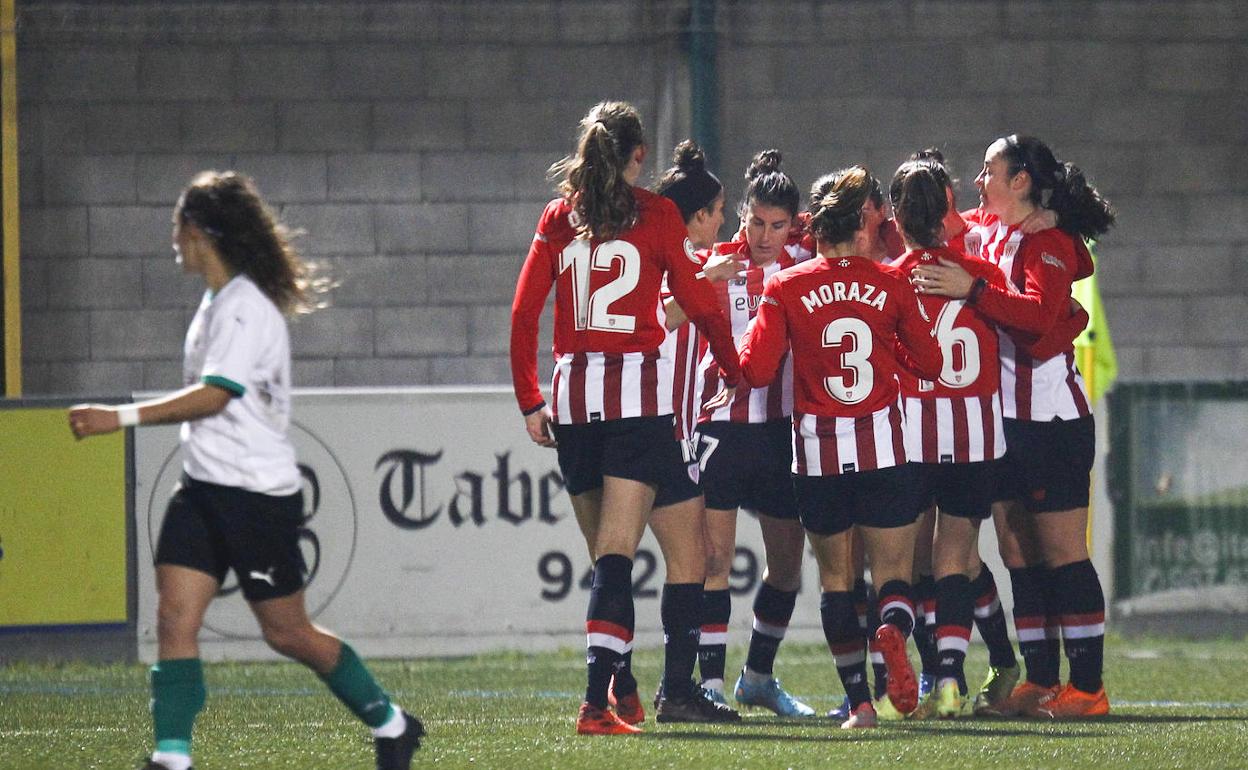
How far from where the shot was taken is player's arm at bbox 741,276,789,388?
5402 mm

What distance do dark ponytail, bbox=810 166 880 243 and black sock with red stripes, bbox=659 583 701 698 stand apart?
1133mm

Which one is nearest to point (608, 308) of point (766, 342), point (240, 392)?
point (766, 342)

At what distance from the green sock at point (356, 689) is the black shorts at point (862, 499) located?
173 centimetres

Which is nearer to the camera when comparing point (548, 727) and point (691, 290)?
point (691, 290)

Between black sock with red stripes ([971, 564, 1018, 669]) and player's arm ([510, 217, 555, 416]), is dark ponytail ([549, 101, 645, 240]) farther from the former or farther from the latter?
black sock with red stripes ([971, 564, 1018, 669])

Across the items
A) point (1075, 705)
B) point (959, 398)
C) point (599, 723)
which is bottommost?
point (1075, 705)

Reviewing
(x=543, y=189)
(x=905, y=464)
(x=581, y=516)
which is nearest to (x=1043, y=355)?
(x=905, y=464)

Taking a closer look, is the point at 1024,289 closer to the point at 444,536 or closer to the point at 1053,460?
the point at 1053,460

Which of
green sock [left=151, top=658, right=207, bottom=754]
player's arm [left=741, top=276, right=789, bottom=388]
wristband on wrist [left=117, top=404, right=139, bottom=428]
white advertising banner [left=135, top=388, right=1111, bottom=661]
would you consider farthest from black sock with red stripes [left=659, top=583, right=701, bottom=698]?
white advertising banner [left=135, top=388, right=1111, bottom=661]

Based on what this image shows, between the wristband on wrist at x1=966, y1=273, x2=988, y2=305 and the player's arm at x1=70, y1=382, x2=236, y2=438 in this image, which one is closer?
the player's arm at x1=70, y1=382, x2=236, y2=438

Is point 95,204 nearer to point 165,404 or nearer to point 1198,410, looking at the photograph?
point 1198,410

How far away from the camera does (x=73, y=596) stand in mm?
8211

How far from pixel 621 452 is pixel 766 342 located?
1.99 ft

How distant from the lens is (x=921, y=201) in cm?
561
